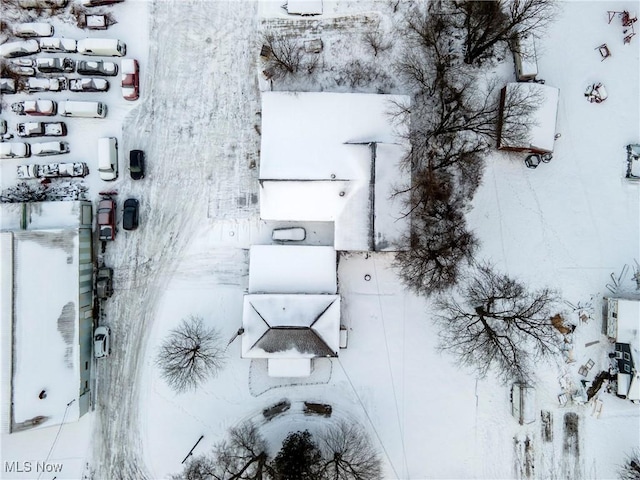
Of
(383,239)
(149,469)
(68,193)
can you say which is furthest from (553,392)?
(68,193)

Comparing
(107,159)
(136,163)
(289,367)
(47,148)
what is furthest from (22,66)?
(289,367)

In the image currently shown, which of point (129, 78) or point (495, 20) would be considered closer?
point (495, 20)

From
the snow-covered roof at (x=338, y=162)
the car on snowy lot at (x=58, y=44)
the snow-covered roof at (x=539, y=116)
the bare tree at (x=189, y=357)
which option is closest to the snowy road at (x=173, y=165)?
the bare tree at (x=189, y=357)

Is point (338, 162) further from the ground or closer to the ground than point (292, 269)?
further from the ground

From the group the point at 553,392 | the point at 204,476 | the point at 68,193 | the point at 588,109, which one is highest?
the point at 588,109

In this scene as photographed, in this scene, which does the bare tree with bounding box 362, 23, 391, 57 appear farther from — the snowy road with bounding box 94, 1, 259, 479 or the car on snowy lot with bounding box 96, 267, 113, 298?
the car on snowy lot with bounding box 96, 267, 113, 298

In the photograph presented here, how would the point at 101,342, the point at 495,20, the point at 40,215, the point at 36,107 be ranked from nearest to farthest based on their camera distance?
the point at 40,215 → the point at 495,20 → the point at 101,342 → the point at 36,107

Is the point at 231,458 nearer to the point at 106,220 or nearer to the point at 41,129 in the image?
the point at 106,220

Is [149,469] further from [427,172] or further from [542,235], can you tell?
[542,235]
